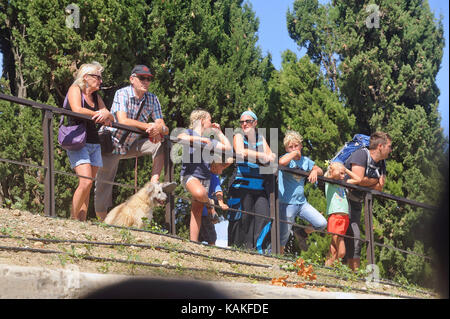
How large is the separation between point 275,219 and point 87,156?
206 cm

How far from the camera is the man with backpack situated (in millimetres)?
7266

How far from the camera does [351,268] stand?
726cm

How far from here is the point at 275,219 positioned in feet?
22.2

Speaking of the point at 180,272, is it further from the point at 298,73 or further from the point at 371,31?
the point at 371,31

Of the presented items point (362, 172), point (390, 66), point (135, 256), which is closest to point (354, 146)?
point (362, 172)

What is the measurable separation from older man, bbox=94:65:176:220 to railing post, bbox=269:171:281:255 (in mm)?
1200

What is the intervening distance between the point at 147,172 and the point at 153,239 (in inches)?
215

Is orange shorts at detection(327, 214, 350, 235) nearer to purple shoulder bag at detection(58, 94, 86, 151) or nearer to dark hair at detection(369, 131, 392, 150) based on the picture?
dark hair at detection(369, 131, 392, 150)

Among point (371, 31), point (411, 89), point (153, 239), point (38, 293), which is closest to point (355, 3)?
point (371, 31)

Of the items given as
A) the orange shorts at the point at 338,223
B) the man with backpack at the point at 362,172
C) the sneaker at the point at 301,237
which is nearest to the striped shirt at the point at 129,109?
the orange shorts at the point at 338,223

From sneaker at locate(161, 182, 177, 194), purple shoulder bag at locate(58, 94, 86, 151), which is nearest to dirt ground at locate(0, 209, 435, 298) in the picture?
sneaker at locate(161, 182, 177, 194)

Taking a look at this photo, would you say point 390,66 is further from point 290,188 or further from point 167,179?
point 167,179

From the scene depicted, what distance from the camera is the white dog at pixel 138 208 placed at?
5.93m

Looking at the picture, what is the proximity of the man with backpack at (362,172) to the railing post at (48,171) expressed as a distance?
10.7ft
